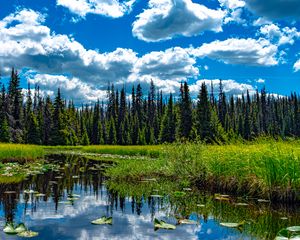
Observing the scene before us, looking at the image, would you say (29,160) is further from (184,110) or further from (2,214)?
(184,110)

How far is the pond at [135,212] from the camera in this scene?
7188mm

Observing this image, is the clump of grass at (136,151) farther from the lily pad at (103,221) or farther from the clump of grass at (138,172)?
the lily pad at (103,221)

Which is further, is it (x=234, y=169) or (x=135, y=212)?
(x=234, y=169)

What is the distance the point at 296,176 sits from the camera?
398 inches

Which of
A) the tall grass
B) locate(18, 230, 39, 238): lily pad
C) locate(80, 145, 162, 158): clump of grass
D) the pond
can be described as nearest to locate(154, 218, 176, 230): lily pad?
the pond

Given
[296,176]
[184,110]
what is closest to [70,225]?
[296,176]

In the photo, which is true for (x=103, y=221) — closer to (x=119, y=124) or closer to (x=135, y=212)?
(x=135, y=212)

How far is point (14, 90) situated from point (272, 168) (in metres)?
62.5

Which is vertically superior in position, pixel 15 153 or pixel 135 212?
pixel 15 153

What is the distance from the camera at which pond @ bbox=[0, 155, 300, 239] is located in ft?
23.6

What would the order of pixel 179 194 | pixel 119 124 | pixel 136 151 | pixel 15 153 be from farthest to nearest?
1. pixel 119 124
2. pixel 136 151
3. pixel 15 153
4. pixel 179 194

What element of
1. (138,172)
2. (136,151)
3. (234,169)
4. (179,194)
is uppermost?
(136,151)

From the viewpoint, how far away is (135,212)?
920 cm

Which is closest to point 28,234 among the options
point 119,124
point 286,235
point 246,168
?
point 286,235
